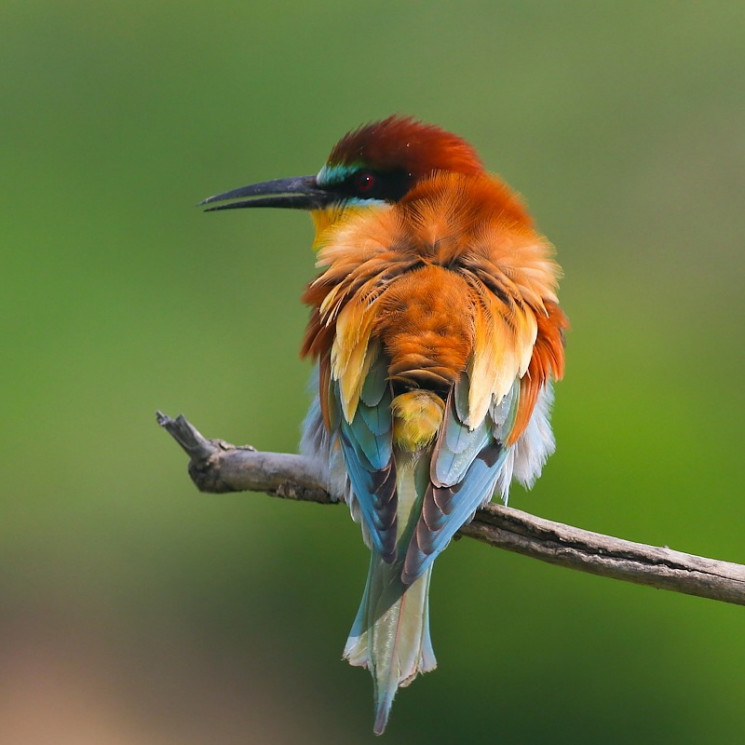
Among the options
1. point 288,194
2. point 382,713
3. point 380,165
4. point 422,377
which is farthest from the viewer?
point 288,194

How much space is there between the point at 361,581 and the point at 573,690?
24.2 inches

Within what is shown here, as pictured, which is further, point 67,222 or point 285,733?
point 67,222

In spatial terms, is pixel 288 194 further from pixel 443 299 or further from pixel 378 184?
pixel 443 299

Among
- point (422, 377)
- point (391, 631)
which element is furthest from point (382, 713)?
point (422, 377)

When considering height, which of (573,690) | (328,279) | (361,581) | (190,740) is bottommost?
(190,740)

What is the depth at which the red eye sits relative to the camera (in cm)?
249

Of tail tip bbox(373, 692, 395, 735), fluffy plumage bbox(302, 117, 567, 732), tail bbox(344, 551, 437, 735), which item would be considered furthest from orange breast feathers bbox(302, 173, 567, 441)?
tail tip bbox(373, 692, 395, 735)

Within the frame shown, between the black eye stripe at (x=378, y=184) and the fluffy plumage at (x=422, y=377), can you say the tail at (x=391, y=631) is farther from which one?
the black eye stripe at (x=378, y=184)

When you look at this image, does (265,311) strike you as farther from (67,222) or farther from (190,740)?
(190,740)

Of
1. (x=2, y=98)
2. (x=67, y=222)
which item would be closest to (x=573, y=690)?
(x=67, y=222)

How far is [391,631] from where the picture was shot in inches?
71.0

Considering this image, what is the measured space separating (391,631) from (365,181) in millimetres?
1032

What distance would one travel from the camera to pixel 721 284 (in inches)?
201

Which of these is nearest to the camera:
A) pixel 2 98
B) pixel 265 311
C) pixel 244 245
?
pixel 265 311
